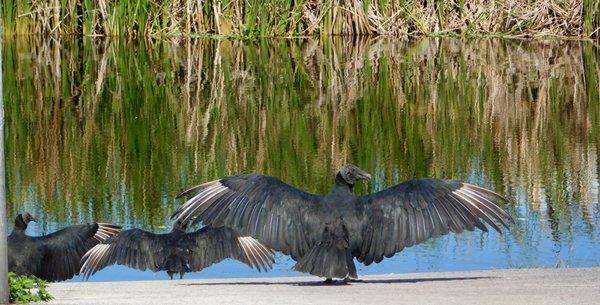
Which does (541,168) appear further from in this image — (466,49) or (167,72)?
(466,49)

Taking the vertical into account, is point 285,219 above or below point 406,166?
above

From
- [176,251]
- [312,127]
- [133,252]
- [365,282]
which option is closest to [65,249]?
[133,252]

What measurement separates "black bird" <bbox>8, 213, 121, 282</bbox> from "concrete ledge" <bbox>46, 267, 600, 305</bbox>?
1176 millimetres

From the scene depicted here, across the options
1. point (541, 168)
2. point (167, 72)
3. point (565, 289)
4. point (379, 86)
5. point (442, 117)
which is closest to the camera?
point (565, 289)

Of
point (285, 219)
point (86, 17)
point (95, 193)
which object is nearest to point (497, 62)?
point (86, 17)

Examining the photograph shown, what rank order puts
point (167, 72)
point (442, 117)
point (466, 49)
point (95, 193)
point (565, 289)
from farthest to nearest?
point (466, 49) → point (167, 72) → point (442, 117) → point (95, 193) → point (565, 289)

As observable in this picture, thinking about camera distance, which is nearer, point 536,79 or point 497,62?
point 536,79

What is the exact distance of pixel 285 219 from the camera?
7371 millimetres

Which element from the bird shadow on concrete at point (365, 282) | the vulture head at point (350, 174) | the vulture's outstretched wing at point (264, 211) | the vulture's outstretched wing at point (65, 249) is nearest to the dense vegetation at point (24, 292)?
the vulture's outstretched wing at point (264, 211)

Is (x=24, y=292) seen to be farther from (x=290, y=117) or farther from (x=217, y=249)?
(x=290, y=117)

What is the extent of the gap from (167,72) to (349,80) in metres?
3.11

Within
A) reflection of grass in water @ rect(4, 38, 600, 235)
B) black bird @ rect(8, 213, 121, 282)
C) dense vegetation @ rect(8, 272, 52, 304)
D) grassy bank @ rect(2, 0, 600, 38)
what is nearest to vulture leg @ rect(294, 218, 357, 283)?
dense vegetation @ rect(8, 272, 52, 304)

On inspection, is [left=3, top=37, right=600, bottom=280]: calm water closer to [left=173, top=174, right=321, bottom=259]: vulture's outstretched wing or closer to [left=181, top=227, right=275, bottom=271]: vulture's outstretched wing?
[left=181, top=227, right=275, bottom=271]: vulture's outstretched wing

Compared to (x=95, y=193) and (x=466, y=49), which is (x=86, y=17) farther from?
(x=95, y=193)
